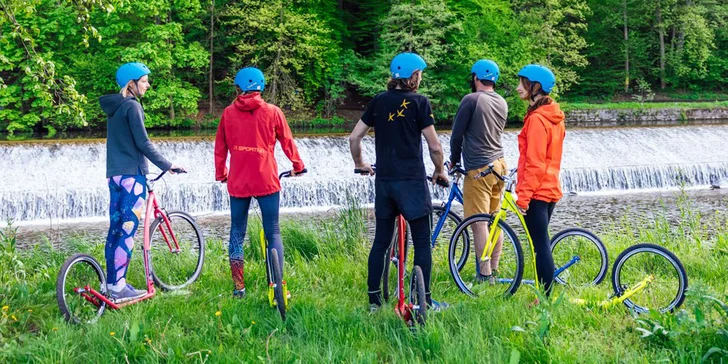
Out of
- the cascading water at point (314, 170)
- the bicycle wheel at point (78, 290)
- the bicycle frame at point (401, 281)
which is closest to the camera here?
the bicycle frame at point (401, 281)

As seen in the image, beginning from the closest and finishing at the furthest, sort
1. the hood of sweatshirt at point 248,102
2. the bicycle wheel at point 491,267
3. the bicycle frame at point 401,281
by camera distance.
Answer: the bicycle frame at point 401,281 < the hood of sweatshirt at point 248,102 < the bicycle wheel at point 491,267

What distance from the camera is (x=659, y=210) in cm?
1127

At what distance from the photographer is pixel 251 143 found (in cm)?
420

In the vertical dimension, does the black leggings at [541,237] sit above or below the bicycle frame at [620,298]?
above

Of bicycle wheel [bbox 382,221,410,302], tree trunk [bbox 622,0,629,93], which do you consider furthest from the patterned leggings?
tree trunk [bbox 622,0,629,93]

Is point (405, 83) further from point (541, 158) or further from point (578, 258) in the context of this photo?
point (578, 258)

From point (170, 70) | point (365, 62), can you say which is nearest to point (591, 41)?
point (365, 62)

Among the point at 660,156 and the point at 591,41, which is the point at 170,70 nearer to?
the point at 660,156

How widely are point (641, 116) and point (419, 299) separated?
85.2 ft

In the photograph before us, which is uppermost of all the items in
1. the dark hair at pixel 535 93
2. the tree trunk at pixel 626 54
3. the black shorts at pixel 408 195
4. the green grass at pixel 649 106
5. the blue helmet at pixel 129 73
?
the tree trunk at pixel 626 54

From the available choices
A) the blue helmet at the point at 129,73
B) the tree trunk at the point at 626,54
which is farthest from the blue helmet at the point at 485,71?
the tree trunk at the point at 626,54

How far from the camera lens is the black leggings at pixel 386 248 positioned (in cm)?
378

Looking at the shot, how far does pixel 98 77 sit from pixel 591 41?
24969mm

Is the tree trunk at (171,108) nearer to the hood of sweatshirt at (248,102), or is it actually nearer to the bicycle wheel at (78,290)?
the bicycle wheel at (78,290)
